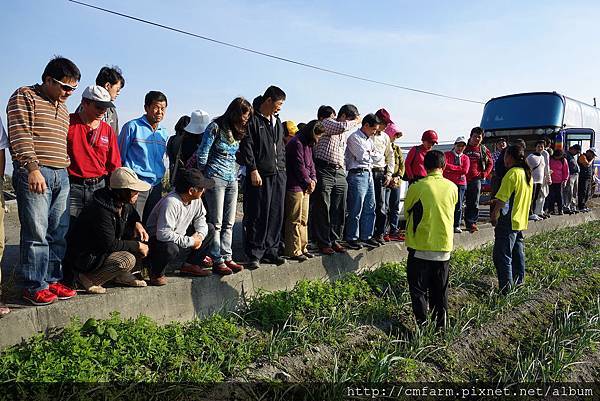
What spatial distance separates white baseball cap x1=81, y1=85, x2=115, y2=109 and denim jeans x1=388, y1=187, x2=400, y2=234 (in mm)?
4362

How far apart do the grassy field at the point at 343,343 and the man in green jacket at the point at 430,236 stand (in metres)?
0.28

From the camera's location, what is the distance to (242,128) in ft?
A: 17.3

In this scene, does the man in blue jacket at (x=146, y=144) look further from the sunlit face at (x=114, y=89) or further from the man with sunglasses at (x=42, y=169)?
the man with sunglasses at (x=42, y=169)

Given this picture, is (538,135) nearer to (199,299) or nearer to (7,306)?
(199,299)

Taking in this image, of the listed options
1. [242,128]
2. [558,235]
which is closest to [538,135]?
[558,235]

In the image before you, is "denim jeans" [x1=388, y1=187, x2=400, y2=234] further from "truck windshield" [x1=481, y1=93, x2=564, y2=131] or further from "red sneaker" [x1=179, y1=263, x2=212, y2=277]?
"truck windshield" [x1=481, y1=93, x2=564, y2=131]

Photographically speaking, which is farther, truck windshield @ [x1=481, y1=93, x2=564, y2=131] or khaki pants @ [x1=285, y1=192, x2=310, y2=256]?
truck windshield @ [x1=481, y1=93, x2=564, y2=131]

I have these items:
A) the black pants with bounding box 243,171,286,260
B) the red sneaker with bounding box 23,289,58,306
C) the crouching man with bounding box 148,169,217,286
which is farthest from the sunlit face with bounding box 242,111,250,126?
the red sneaker with bounding box 23,289,58,306

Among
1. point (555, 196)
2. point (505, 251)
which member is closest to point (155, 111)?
point (505, 251)

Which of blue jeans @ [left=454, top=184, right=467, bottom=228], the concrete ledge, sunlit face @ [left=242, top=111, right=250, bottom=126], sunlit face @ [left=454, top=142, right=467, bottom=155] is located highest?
sunlit face @ [left=454, top=142, right=467, bottom=155]

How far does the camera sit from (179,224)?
4785 millimetres

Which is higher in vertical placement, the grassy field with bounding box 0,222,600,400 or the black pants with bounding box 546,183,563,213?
the black pants with bounding box 546,183,563,213

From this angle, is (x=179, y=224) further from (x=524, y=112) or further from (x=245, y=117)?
(x=524, y=112)

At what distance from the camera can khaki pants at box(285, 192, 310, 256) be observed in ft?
19.4
